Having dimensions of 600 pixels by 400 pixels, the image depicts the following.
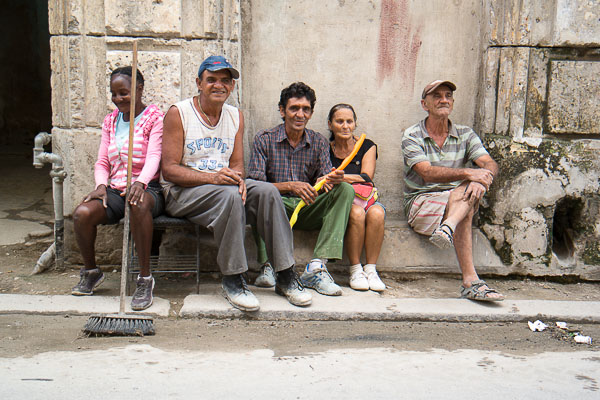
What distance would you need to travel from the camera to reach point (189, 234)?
396 centimetres

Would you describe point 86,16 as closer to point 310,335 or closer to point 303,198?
point 303,198

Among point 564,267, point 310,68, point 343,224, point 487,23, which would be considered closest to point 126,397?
point 343,224

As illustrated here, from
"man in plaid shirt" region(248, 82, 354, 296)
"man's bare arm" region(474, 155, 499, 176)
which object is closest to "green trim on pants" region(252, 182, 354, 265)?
"man in plaid shirt" region(248, 82, 354, 296)

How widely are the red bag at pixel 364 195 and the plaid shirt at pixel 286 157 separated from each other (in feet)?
0.83

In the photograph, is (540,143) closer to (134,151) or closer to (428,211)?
(428,211)

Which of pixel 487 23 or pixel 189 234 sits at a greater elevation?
pixel 487 23

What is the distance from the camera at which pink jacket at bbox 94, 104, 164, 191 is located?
11.7 ft

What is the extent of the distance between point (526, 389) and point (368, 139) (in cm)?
224

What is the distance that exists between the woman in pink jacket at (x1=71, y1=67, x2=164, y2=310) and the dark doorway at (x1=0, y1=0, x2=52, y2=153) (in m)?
6.74

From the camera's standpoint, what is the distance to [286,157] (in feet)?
12.7

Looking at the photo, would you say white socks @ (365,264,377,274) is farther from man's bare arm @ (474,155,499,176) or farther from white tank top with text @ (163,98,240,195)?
white tank top with text @ (163,98,240,195)

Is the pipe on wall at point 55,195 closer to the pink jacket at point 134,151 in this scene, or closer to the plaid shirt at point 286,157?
the pink jacket at point 134,151

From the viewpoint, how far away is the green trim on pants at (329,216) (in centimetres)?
371

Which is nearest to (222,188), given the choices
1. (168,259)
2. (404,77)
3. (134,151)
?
(134,151)
